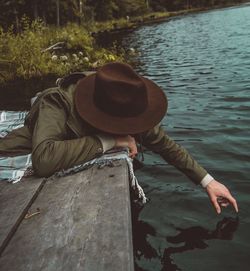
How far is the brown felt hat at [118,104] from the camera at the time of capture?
10.4 ft

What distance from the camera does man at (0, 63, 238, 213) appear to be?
10.5 feet

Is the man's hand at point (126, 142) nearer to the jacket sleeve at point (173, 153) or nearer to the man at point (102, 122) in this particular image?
the man at point (102, 122)

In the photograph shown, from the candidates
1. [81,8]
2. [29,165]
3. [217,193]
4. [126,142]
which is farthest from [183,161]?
[81,8]

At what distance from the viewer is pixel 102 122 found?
321 cm

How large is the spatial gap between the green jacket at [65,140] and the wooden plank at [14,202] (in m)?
0.16

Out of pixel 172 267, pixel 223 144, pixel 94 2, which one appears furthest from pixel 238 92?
pixel 94 2

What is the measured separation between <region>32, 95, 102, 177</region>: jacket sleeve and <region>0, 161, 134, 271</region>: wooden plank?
0.47 feet

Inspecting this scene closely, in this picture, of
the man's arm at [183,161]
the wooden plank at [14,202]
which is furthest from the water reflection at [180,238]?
the wooden plank at [14,202]

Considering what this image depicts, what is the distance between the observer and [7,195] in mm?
3229

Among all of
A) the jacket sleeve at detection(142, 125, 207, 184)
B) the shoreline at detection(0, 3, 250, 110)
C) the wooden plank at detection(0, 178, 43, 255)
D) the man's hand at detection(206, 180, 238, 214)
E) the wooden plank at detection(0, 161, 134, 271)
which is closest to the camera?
the wooden plank at detection(0, 161, 134, 271)

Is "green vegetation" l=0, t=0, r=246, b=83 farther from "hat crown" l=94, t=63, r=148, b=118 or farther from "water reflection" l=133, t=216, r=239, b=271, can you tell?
"hat crown" l=94, t=63, r=148, b=118

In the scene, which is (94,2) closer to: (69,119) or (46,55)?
(46,55)

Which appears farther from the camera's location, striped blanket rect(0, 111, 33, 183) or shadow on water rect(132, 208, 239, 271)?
shadow on water rect(132, 208, 239, 271)

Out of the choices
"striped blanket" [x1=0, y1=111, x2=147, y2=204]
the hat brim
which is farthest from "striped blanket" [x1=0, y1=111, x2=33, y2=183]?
the hat brim
